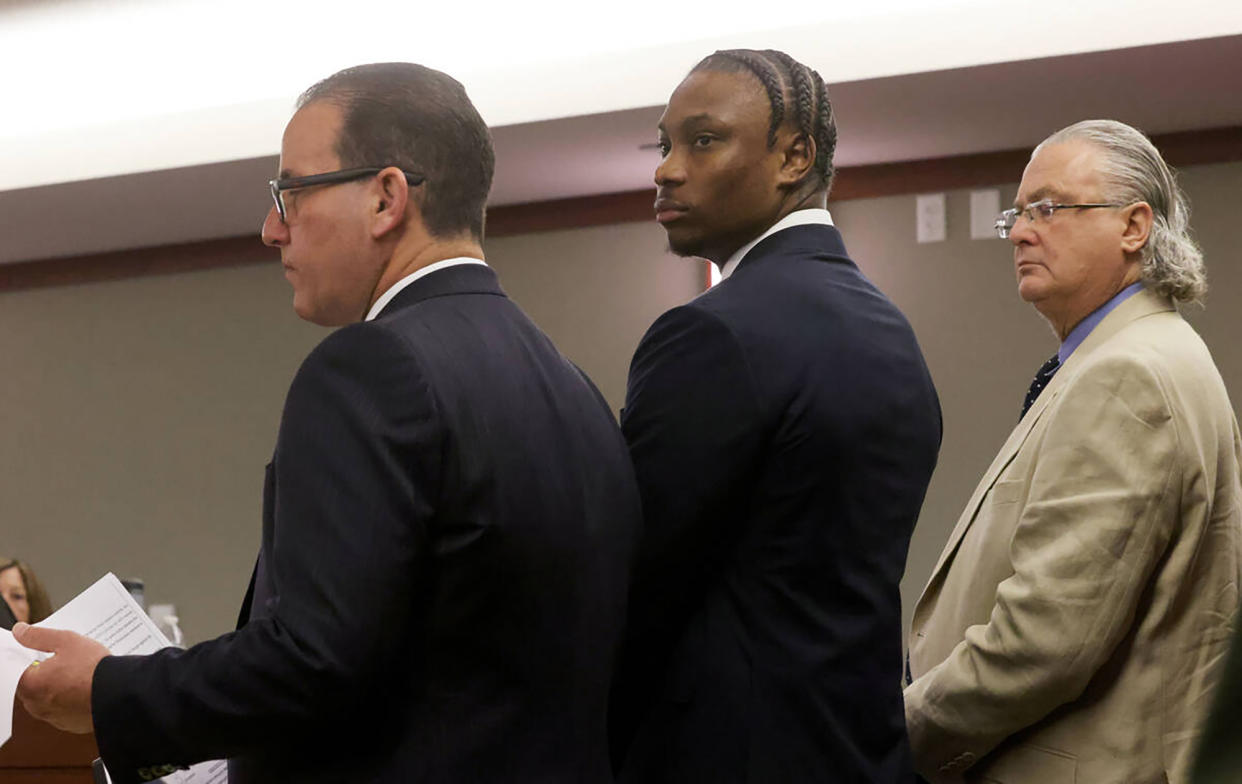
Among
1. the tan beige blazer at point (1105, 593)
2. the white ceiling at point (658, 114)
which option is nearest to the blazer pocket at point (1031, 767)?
the tan beige blazer at point (1105, 593)

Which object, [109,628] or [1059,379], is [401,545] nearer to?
[109,628]

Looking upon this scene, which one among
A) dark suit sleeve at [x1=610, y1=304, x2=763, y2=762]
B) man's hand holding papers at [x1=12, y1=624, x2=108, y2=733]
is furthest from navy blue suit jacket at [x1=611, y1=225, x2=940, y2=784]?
man's hand holding papers at [x1=12, y1=624, x2=108, y2=733]

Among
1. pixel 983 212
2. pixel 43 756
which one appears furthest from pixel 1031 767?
pixel 983 212

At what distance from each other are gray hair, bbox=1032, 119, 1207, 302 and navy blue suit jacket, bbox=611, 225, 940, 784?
64cm

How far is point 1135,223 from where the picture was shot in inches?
78.5

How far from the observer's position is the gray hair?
1.96 m

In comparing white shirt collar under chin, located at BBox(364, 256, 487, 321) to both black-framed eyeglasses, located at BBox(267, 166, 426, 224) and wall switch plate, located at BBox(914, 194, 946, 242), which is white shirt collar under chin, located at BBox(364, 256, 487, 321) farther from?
wall switch plate, located at BBox(914, 194, 946, 242)

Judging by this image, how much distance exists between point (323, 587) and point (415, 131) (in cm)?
44

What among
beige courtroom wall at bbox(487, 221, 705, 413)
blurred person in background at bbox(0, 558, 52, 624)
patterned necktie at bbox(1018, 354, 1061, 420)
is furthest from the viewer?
beige courtroom wall at bbox(487, 221, 705, 413)

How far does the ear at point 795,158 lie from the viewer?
65.6 inches

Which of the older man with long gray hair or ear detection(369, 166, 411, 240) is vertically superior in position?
ear detection(369, 166, 411, 240)

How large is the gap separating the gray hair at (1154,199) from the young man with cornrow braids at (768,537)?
587 mm

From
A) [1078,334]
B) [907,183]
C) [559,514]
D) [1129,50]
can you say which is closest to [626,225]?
[907,183]

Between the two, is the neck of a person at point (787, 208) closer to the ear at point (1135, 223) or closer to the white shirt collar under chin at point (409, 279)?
the white shirt collar under chin at point (409, 279)
